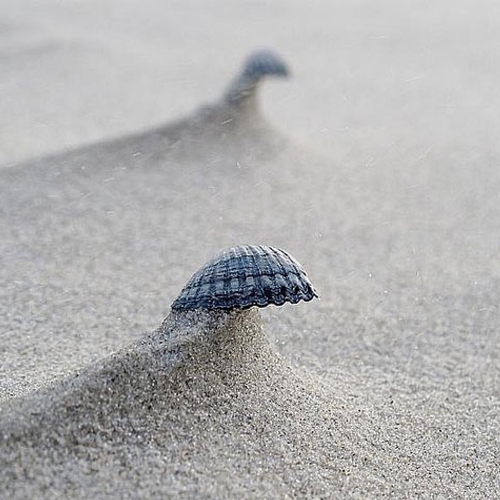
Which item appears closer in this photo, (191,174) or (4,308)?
(4,308)

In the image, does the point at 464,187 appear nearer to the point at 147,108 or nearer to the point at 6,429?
the point at 147,108

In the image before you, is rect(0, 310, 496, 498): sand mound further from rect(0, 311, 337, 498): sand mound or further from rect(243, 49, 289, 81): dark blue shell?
rect(243, 49, 289, 81): dark blue shell

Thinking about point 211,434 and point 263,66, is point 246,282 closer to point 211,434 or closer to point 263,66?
point 211,434

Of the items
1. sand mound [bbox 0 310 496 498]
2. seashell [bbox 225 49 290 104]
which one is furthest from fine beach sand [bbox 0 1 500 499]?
seashell [bbox 225 49 290 104]

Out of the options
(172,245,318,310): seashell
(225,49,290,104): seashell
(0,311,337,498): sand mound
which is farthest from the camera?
(225,49,290,104): seashell

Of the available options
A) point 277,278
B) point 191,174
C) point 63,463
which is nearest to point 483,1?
point 191,174

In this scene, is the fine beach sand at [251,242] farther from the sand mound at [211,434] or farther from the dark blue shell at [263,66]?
the dark blue shell at [263,66]
